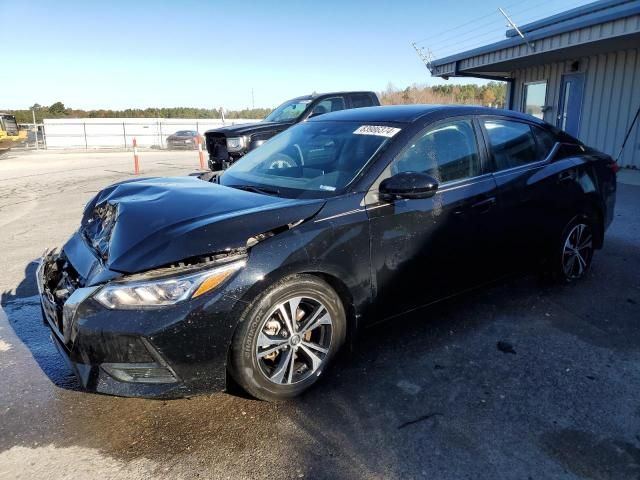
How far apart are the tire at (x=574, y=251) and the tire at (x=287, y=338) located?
7.75ft

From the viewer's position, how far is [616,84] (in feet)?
39.0

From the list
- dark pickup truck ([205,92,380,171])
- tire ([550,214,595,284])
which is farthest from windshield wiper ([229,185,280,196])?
dark pickup truck ([205,92,380,171])

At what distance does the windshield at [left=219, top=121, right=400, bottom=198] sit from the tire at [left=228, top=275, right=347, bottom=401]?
648mm

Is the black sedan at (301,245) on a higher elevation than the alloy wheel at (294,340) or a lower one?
higher

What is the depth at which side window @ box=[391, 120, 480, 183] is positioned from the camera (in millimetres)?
3330

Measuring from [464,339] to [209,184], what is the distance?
2094 mm

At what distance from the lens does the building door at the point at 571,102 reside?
42.8ft

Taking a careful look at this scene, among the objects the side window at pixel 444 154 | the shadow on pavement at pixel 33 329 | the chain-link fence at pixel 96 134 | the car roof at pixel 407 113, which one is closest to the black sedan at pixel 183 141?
the chain-link fence at pixel 96 134

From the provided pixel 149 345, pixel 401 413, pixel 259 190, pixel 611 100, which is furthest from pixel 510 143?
pixel 611 100

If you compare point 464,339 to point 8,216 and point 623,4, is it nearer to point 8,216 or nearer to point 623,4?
point 8,216

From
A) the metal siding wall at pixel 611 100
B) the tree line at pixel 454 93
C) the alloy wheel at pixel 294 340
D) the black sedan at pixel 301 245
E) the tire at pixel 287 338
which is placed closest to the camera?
the black sedan at pixel 301 245

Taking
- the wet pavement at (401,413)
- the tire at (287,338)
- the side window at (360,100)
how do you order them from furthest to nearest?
the side window at (360,100) < the tire at (287,338) < the wet pavement at (401,413)

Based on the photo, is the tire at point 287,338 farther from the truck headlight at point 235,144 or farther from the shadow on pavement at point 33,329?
the truck headlight at point 235,144

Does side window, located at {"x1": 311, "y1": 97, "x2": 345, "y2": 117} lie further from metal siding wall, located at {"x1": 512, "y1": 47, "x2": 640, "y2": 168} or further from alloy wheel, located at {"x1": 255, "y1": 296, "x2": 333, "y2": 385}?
alloy wheel, located at {"x1": 255, "y1": 296, "x2": 333, "y2": 385}
